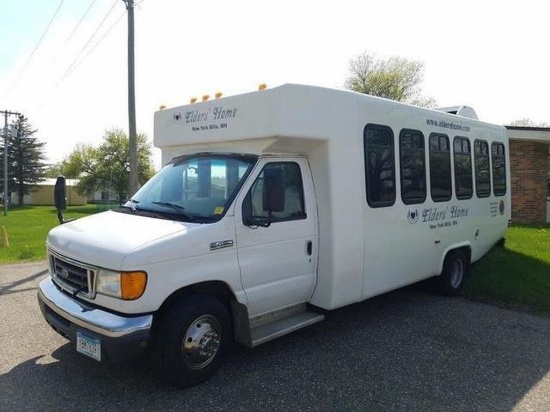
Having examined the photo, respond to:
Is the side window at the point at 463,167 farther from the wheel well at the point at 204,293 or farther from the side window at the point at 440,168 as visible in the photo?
the wheel well at the point at 204,293

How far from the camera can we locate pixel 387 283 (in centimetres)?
570

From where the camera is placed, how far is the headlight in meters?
3.46

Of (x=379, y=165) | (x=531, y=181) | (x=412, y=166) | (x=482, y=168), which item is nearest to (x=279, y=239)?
(x=379, y=165)

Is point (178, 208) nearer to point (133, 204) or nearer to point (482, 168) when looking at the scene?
point (133, 204)

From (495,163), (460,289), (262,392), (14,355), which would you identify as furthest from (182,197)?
(495,163)

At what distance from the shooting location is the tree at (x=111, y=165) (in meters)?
51.7

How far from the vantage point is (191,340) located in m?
3.89

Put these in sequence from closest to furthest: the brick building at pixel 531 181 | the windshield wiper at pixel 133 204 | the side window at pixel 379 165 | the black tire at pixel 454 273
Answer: the windshield wiper at pixel 133 204
the side window at pixel 379 165
the black tire at pixel 454 273
the brick building at pixel 531 181

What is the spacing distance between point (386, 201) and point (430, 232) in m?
1.25

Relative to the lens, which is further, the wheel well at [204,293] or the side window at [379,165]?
the side window at [379,165]

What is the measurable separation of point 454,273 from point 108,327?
18.7 ft

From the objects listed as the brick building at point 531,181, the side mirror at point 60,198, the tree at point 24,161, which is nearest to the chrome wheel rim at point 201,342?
the side mirror at point 60,198

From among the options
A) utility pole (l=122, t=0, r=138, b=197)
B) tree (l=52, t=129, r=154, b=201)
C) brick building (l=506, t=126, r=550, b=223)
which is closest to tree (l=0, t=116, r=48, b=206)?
tree (l=52, t=129, r=154, b=201)

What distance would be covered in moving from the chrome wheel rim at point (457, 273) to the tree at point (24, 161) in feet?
214
